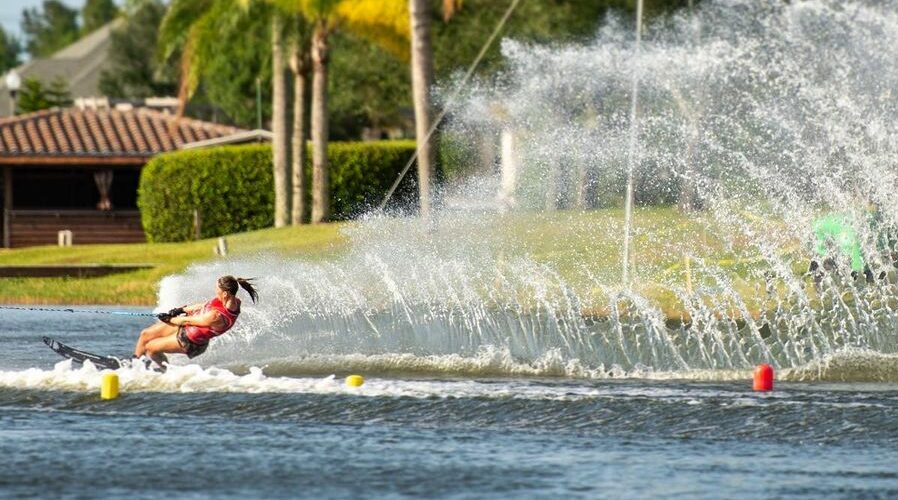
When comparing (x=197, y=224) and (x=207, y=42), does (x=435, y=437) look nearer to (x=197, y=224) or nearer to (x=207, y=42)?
(x=207, y=42)

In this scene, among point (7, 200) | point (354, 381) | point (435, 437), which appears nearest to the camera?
point (435, 437)

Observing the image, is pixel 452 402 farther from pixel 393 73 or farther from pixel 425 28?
pixel 393 73

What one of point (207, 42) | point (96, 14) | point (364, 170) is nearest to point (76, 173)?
point (364, 170)

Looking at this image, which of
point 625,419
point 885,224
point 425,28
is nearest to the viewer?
point 625,419

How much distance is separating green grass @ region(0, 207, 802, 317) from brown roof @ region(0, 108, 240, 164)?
10.5 meters

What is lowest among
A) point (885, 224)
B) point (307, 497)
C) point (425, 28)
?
point (307, 497)

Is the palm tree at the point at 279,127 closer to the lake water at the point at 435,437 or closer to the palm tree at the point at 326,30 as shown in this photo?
the palm tree at the point at 326,30

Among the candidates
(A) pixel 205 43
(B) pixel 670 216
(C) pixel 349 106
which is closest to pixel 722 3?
(B) pixel 670 216

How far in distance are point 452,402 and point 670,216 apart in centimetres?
1915

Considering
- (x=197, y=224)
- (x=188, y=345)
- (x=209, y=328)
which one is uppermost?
(x=197, y=224)

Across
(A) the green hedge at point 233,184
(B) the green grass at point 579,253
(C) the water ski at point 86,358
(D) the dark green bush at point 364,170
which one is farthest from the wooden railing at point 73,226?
(C) the water ski at point 86,358

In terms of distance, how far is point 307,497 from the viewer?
1223 centimetres

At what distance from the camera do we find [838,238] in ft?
72.3

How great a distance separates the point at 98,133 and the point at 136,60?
39.8 metres
